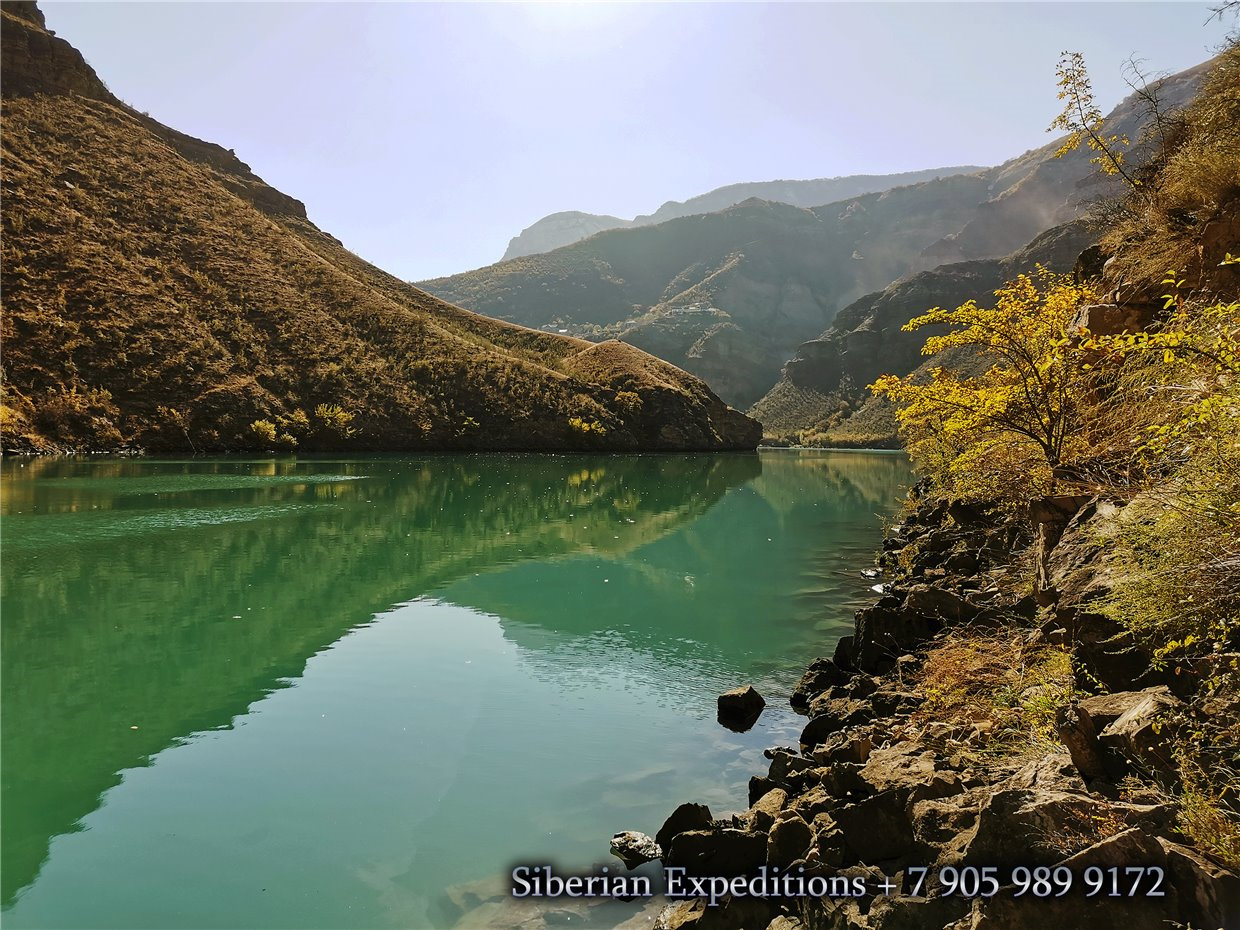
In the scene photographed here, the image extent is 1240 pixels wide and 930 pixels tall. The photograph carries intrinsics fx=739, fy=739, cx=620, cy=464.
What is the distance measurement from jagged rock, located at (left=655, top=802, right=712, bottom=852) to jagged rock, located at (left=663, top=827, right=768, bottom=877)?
21.1 inches

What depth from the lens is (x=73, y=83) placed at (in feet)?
263

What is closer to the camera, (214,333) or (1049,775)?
(1049,775)

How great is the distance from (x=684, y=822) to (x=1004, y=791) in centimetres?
311

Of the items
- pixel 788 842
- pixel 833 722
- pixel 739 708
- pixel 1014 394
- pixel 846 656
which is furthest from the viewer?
pixel 846 656

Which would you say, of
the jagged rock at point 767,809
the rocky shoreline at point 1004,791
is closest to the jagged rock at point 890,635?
the rocky shoreline at point 1004,791

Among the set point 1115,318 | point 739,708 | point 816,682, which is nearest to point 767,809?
point 739,708

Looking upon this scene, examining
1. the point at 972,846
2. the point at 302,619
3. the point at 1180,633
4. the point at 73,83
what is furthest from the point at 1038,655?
the point at 73,83

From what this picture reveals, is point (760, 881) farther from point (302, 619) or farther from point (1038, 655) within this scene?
point (302, 619)

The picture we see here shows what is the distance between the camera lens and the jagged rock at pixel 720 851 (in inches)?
224

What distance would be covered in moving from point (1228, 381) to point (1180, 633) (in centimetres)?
179

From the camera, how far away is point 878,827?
5070 mm

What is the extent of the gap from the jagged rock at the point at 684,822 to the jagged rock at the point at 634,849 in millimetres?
93

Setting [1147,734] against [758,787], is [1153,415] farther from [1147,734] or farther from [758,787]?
[758,787]

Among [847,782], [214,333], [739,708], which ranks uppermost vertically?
[214,333]
